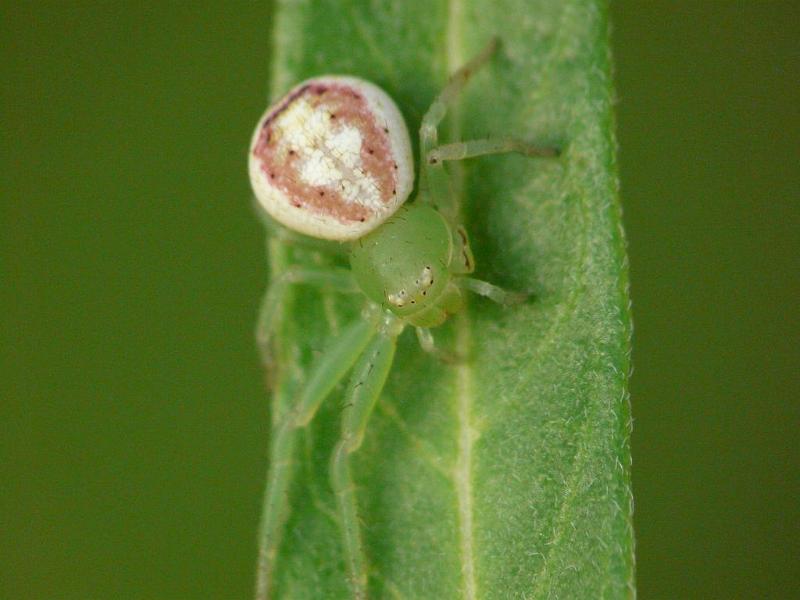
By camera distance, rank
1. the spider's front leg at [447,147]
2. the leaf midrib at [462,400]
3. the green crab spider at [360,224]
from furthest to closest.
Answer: the green crab spider at [360,224], the spider's front leg at [447,147], the leaf midrib at [462,400]

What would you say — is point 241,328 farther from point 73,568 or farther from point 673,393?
point 673,393

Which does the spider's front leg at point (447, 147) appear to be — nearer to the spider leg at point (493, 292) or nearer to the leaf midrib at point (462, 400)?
the leaf midrib at point (462, 400)

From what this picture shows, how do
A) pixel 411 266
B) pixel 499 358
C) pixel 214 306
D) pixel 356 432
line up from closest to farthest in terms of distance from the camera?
pixel 499 358
pixel 356 432
pixel 411 266
pixel 214 306

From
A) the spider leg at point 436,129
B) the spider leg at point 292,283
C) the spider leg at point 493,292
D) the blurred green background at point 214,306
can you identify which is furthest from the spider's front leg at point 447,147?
the blurred green background at point 214,306

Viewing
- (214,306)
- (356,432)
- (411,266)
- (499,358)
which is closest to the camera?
(499,358)

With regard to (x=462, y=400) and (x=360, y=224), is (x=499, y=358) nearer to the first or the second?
(x=462, y=400)

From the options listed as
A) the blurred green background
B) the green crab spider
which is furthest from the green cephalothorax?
the blurred green background

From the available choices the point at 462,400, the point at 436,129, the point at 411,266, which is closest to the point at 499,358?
the point at 462,400

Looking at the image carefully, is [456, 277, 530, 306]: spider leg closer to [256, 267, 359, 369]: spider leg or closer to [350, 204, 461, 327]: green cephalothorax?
[350, 204, 461, 327]: green cephalothorax
